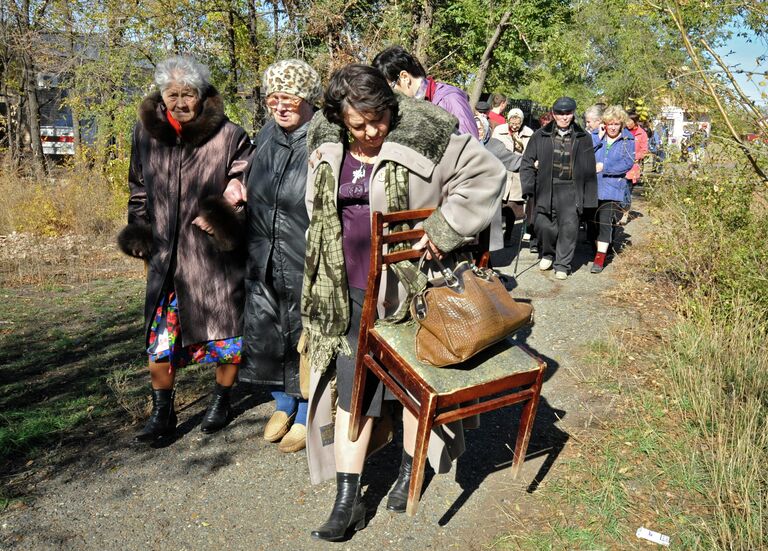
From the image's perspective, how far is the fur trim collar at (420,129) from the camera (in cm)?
281

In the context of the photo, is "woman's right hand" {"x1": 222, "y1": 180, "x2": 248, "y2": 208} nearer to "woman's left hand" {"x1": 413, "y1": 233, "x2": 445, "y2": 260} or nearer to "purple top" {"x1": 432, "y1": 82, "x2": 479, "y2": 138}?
"woman's left hand" {"x1": 413, "y1": 233, "x2": 445, "y2": 260}

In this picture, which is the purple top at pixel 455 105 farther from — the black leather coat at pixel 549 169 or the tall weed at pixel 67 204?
the tall weed at pixel 67 204

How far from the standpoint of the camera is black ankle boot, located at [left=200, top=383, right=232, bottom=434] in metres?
3.99

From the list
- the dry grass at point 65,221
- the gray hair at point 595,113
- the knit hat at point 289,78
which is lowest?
the dry grass at point 65,221

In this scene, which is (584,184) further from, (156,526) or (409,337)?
(156,526)

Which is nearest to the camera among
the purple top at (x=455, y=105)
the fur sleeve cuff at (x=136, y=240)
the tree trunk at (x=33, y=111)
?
the fur sleeve cuff at (x=136, y=240)

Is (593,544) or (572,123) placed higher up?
(572,123)

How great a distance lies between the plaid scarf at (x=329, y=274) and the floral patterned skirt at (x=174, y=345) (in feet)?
2.91

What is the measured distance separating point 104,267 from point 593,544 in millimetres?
7634

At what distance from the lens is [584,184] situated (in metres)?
7.43

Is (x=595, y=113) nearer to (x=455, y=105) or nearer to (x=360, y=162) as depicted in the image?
(x=455, y=105)

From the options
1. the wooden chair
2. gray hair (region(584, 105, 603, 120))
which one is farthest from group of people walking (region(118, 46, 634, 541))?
gray hair (region(584, 105, 603, 120))

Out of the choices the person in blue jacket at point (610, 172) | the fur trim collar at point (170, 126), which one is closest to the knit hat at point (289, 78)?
the fur trim collar at point (170, 126)

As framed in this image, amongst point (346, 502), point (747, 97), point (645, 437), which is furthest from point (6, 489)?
point (747, 97)
